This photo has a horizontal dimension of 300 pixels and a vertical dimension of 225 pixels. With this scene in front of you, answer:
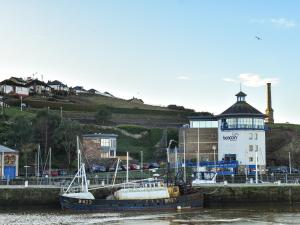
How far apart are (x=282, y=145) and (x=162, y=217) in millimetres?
64195

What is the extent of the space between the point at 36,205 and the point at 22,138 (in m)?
36.6

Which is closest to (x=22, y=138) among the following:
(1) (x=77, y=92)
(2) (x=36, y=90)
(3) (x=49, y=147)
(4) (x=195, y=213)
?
(3) (x=49, y=147)

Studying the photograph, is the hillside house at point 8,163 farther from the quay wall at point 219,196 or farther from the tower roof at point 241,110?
the tower roof at point 241,110

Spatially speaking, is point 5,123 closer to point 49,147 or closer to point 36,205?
point 49,147

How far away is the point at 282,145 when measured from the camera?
112m

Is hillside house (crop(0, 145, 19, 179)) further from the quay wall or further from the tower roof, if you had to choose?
the tower roof

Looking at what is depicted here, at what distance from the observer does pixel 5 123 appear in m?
107

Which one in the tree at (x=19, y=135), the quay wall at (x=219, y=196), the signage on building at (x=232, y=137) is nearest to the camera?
the quay wall at (x=219, y=196)

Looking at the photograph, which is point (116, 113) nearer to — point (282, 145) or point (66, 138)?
point (282, 145)

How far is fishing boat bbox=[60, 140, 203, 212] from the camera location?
58.3m

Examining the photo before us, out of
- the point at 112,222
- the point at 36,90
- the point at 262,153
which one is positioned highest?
the point at 36,90

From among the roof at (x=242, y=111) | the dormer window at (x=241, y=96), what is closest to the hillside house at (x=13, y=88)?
the dormer window at (x=241, y=96)

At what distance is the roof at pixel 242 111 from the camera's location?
92.6 m

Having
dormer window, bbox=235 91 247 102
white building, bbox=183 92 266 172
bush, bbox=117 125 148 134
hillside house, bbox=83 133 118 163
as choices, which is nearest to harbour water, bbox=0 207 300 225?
white building, bbox=183 92 266 172
